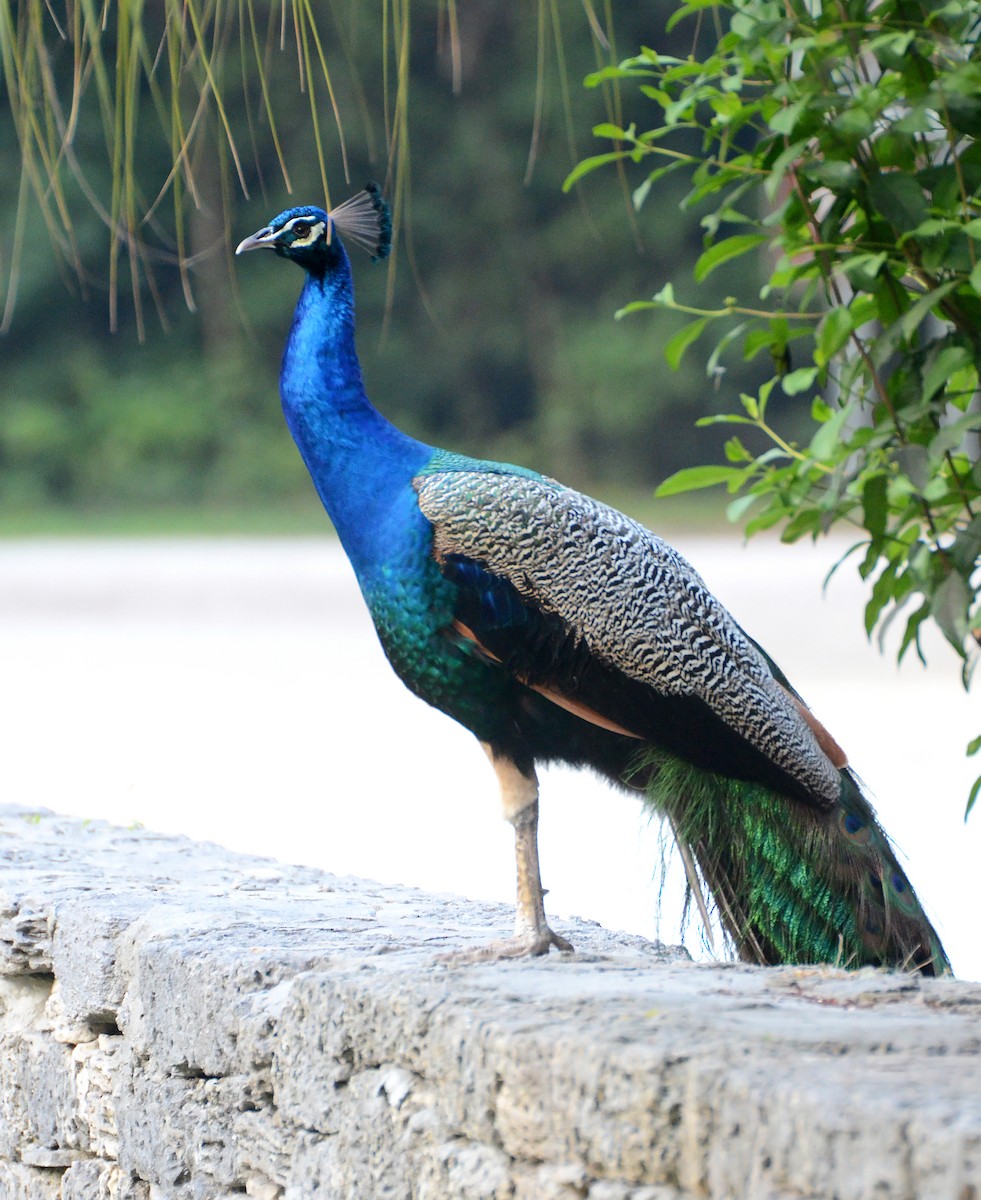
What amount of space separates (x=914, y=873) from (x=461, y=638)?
121 inches

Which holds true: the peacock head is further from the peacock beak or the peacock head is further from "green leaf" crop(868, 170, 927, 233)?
"green leaf" crop(868, 170, 927, 233)

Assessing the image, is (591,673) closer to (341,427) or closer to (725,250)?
(341,427)

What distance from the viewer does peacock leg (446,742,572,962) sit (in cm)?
238

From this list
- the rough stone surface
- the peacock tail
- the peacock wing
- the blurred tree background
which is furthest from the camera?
the blurred tree background

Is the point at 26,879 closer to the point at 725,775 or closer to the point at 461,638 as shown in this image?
the point at 461,638

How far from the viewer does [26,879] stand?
118 inches

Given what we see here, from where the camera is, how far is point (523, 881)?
252 centimetres

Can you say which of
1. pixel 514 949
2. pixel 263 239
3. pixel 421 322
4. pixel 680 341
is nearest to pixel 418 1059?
pixel 514 949

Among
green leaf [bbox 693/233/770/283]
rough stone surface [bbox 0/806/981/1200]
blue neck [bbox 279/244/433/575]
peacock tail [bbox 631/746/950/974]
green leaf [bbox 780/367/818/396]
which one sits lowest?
rough stone surface [bbox 0/806/981/1200]

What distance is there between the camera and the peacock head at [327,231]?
2.86 metres

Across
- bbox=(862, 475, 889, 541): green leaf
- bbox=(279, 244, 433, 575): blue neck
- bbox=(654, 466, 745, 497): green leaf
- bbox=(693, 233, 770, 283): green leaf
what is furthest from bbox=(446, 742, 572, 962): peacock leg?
bbox=(693, 233, 770, 283): green leaf

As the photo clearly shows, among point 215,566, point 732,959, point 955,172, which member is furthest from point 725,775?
point 215,566

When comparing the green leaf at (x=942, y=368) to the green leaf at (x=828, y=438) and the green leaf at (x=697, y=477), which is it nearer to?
the green leaf at (x=828, y=438)

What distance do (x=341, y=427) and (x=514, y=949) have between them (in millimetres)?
881
